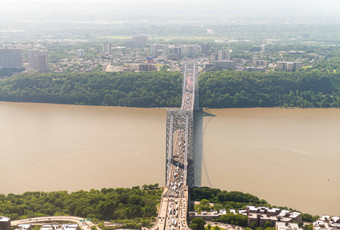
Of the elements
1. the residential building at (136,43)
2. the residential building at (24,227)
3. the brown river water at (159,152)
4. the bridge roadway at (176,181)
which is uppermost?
the residential building at (136,43)

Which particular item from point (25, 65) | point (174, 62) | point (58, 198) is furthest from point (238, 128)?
point (25, 65)

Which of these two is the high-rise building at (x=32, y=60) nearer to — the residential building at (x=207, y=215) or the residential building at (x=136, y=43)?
the residential building at (x=136, y=43)

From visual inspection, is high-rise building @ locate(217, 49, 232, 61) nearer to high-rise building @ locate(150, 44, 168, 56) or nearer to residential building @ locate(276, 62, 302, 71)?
residential building @ locate(276, 62, 302, 71)

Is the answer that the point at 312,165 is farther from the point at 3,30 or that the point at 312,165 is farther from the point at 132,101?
the point at 3,30

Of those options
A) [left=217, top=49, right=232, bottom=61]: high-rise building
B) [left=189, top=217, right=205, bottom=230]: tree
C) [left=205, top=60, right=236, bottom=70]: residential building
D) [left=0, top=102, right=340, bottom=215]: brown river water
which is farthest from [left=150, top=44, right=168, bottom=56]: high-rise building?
[left=189, top=217, right=205, bottom=230]: tree

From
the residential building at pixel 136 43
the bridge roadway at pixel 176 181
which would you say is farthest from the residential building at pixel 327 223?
the residential building at pixel 136 43

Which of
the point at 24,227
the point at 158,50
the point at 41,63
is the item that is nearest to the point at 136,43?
the point at 158,50
